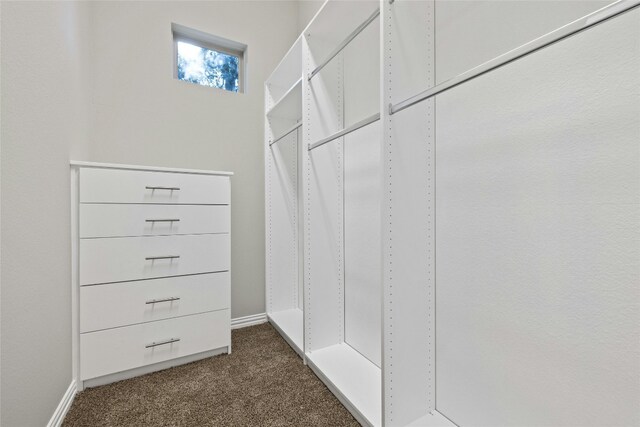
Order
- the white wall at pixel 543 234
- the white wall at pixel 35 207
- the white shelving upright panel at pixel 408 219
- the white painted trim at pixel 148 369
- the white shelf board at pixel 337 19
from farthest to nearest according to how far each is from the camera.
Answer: the white painted trim at pixel 148 369, the white shelf board at pixel 337 19, the white shelving upright panel at pixel 408 219, the white wall at pixel 35 207, the white wall at pixel 543 234

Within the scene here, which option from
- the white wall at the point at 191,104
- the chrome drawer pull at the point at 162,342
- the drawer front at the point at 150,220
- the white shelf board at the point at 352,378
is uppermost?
the white wall at the point at 191,104

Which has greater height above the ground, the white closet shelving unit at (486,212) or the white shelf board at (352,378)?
the white closet shelving unit at (486,212)

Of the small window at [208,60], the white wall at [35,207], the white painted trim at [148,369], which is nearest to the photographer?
the white wall at [35,207]

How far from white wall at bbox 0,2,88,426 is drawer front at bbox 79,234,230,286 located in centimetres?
9

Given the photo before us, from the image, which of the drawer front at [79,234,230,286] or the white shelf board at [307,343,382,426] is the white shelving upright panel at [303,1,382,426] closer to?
the white shelf board at [307,343,382,426]

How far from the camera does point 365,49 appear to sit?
1501 mm

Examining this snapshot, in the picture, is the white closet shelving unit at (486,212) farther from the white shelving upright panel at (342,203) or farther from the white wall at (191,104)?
the white wall at (191,104)

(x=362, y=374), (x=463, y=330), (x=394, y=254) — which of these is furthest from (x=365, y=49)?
(x=362, y=374)

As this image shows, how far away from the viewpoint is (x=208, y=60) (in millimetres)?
2150

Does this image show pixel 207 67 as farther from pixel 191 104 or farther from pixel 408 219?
pixel 408 219

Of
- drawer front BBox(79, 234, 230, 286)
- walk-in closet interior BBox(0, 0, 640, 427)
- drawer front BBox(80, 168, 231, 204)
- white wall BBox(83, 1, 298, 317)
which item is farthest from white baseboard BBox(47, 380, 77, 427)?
white wall BBox(83, 1, 298, 317)

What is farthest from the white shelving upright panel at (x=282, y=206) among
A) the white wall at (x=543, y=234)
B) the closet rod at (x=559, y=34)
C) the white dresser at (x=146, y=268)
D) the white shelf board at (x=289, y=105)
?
the closet rod at (x=559, y=34)

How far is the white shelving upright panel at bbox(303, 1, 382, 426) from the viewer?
1.45 metres

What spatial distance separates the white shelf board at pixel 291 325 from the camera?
5.61 feet
